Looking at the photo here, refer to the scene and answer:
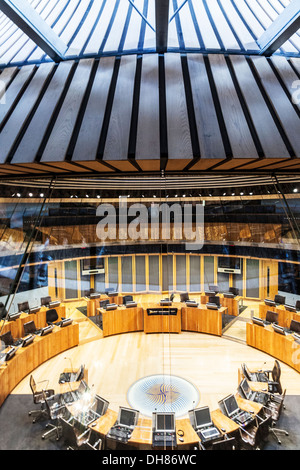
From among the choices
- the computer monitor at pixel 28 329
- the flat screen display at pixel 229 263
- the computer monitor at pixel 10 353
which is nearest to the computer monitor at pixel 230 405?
the computer monitor at pixel 10 353

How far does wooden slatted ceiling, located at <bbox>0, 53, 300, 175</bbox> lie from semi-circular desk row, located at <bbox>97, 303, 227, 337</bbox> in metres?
9.38

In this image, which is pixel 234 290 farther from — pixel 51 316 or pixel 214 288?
pixel 51 316

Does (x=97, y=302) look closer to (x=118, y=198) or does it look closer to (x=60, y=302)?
(x=60, y=302)

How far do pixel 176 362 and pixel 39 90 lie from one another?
882 centimetres

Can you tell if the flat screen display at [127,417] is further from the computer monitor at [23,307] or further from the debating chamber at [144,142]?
the computer monitor at [23,307]

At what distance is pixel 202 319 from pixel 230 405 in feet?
18.2

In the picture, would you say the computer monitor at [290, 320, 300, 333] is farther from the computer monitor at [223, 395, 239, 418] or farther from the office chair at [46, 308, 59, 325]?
the office chair at [46, 308, 59, 325]

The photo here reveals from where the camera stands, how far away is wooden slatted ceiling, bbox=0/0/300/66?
313 centimetres

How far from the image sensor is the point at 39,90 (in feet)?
9.36

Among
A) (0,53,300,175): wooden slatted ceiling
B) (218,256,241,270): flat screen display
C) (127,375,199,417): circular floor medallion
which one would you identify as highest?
(0,53,300,175): wooden slatted ceiling

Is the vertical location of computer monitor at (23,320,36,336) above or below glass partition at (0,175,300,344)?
below

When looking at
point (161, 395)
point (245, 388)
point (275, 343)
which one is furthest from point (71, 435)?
point (275, 343)

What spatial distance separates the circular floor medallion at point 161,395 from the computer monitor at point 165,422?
136 cm

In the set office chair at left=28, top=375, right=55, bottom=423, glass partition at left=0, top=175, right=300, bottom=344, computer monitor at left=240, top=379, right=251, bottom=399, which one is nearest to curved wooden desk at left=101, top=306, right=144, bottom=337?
glass partition at left=0, top=175, right=300, bottom=344
